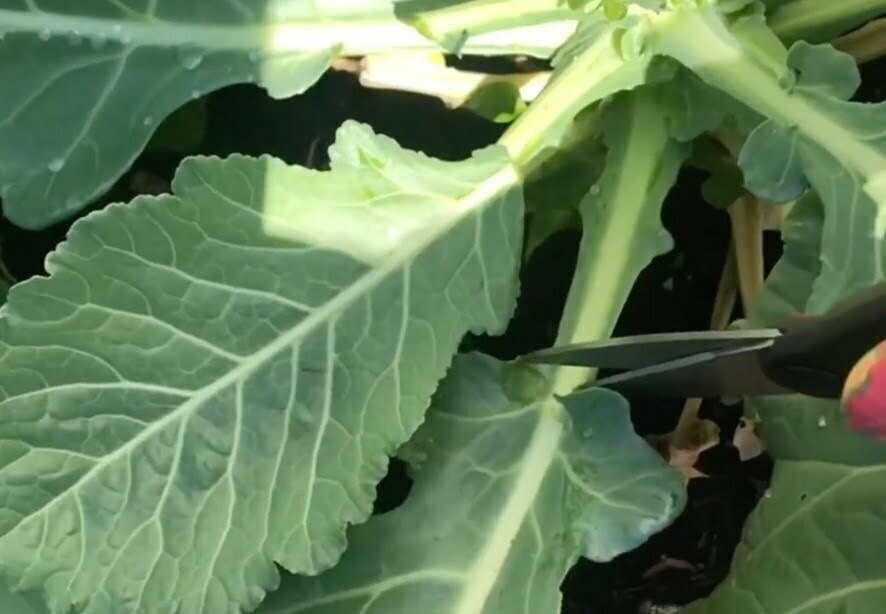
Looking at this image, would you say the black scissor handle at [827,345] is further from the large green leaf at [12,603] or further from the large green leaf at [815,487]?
the large green leaf at [12,603]

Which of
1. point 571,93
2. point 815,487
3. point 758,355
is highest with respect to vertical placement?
point 571,93

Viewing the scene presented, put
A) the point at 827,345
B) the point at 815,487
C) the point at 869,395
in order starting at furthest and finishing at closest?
the point at 815,487 < the point at 827,345 < the point at 869,395

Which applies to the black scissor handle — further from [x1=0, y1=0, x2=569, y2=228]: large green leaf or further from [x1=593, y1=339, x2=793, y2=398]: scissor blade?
[x1=0, y1=0, x2=569, y2=228]: large green leaf

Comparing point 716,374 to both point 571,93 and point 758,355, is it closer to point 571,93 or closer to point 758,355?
point 758,355

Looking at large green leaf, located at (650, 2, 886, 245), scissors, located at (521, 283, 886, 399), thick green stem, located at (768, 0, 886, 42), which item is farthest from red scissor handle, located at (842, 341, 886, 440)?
thick green stem, located at (768, 0, 886, 42)

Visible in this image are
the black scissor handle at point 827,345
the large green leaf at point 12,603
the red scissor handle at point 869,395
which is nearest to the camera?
the red scissor handle at point 869,395

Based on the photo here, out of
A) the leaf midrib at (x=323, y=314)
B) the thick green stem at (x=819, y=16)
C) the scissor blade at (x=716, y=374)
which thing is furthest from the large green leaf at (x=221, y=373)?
the thick green stem at (x=819, y=16)

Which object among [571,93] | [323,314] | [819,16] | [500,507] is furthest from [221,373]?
[819,16]
